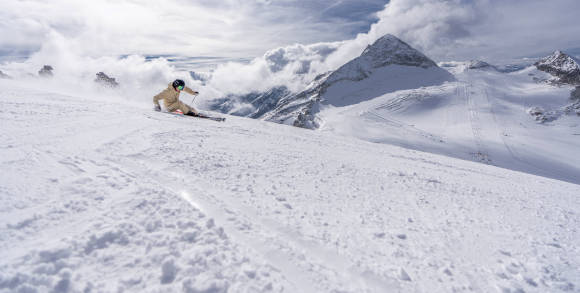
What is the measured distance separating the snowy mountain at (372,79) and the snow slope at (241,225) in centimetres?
7128

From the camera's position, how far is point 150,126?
27.4 ft

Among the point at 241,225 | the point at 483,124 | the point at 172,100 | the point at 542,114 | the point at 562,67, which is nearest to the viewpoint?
the point at 241,225

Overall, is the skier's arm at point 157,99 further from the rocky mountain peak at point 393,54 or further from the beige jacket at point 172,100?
the rocky mountain peak at point 393,54

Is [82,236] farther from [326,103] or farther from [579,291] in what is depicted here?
[326,103]

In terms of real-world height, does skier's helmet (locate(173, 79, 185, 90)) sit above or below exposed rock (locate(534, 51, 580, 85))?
below

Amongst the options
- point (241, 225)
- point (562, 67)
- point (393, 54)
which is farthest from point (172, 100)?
point (562, 67)

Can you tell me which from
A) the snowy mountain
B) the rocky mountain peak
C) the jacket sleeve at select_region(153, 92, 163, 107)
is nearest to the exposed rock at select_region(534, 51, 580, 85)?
the snowy mountain

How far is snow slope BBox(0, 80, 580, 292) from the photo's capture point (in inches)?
110

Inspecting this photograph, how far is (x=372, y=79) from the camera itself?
120 m

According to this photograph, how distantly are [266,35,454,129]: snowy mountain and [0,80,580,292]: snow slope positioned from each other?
71.3 m

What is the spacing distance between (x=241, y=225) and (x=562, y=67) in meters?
172

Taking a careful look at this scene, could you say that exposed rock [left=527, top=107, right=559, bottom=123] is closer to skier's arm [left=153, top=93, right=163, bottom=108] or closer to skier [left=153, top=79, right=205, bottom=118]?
skier [left=153, top=79, right=205, bottom=118]

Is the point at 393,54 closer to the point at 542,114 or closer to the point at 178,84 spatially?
the point at 542,114

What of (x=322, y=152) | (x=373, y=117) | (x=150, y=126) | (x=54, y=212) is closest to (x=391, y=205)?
(x=322, y=152)
